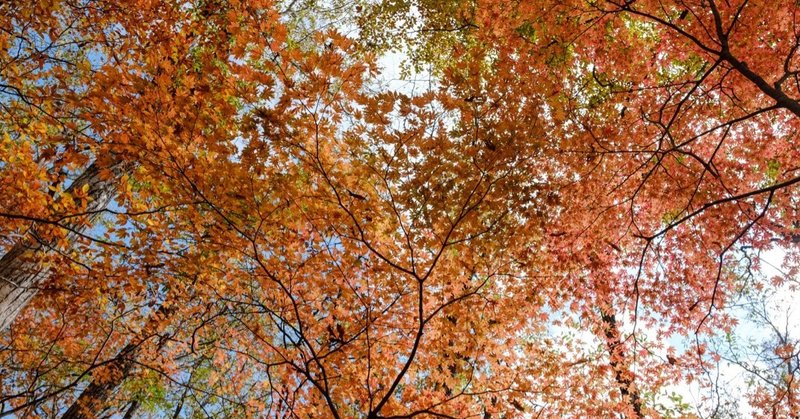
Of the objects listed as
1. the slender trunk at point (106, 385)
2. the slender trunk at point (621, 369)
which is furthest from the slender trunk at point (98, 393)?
A: the slender trunk at point (621, 369)

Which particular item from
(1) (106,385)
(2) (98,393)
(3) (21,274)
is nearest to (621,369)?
(3) (21,274)

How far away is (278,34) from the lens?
9.44 feet

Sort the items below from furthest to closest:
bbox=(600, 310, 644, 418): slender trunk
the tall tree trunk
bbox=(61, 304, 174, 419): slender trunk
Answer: bbox=(600, 310, 644, 418): slender trunk, bbox=(61, 304, 174, 419): slender trunk, the tall tree trunk

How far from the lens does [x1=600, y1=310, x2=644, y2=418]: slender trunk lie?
6.62 metres

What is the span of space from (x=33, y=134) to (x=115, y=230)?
161cm

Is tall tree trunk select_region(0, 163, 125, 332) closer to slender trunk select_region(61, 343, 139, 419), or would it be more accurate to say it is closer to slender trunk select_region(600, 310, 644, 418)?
slender trunk select_region(61, 343, 139, 419)

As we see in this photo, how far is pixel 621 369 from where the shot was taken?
6.87m

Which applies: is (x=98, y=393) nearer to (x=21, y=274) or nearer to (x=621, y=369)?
(x=21, y=274)

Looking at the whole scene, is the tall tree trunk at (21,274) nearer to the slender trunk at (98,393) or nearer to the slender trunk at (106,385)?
the slender trunk at (106,385)

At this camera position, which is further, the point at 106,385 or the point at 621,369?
the point at 621,369

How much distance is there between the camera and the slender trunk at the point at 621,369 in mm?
6625

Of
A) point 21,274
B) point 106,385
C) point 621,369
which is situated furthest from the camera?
point 621,369

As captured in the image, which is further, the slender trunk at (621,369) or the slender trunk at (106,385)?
the slender trunk at (621,369)

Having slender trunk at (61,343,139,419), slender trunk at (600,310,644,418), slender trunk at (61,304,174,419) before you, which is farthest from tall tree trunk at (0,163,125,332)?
slender trunk at (600,310,644,418)
